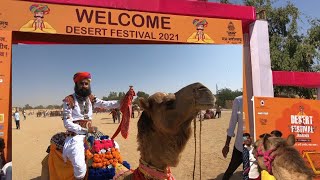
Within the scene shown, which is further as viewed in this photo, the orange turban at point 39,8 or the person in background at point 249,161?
the person in background at point 249,161

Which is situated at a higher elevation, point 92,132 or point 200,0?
point 200,0

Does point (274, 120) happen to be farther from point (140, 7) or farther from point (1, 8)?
point (1, 8)

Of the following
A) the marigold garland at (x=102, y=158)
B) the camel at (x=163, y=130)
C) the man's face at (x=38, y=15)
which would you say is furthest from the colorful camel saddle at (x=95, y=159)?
the man's face at (x=38, y=15)

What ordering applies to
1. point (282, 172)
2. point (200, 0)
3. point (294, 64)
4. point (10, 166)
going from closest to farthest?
point (282, 172), point (10, 166), point (200, 0), point (294, 64)

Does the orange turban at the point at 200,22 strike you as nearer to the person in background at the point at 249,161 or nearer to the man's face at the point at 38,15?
the person in background at the point at 249,161

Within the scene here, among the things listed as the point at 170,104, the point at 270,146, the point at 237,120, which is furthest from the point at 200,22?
the point at 170,104

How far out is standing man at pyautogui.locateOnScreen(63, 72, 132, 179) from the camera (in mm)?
4156

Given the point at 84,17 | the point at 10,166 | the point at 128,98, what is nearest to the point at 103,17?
the point at 84,17

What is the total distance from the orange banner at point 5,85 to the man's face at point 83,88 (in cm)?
123

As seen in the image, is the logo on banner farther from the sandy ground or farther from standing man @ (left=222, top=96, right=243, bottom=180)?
the sandy ground

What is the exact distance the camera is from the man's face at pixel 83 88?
4.64 m

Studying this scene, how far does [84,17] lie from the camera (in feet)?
19.0

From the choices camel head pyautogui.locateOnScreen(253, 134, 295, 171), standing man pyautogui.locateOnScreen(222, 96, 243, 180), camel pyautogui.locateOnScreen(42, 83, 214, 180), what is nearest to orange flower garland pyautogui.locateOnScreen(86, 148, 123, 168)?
camel pyautogui.locateOnScreen(42, 83, 214, 180)

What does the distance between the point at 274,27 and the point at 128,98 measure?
1461 centimetres
